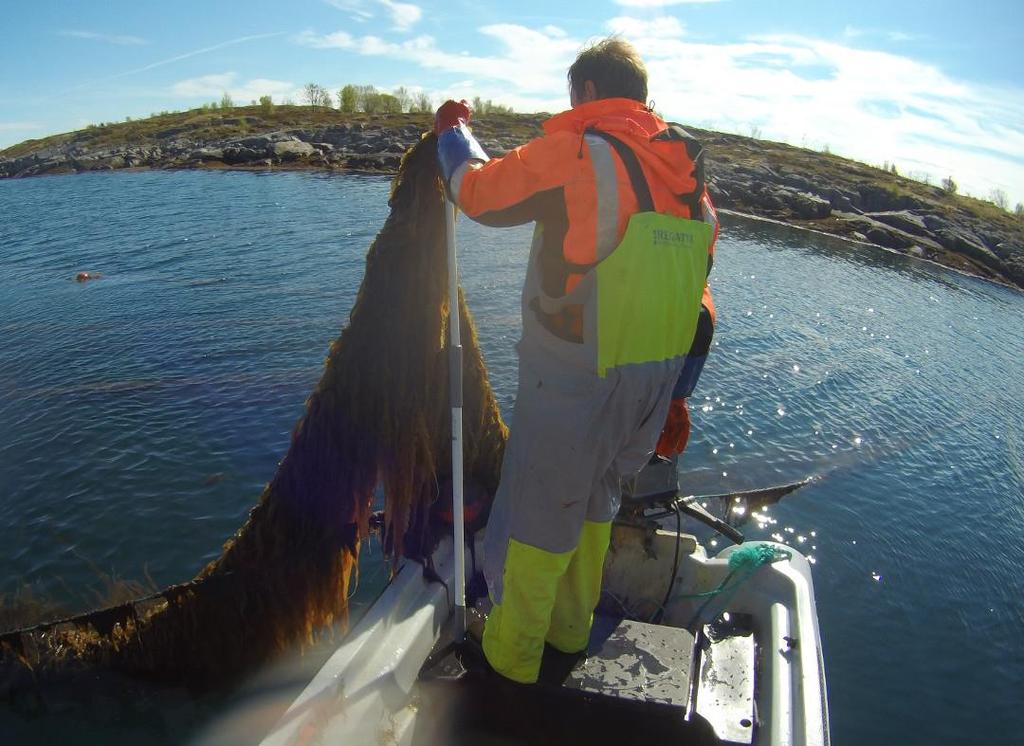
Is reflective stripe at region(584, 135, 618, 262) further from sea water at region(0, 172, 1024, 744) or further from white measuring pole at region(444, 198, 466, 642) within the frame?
sea water at region(0, 172, 1024, 744)

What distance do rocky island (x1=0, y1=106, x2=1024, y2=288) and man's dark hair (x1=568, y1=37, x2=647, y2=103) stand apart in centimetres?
3215

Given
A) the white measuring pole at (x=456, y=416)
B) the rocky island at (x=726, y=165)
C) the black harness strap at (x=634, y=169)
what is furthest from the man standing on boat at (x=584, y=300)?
the rocky island at (x=726, y=165)

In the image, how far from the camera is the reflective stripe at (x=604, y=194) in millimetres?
2514

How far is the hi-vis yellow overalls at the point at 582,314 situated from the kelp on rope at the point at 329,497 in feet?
2.45

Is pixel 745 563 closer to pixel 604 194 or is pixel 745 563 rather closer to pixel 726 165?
pixel 604 194

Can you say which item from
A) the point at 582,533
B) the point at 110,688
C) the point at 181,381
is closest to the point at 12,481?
the point at 181,381

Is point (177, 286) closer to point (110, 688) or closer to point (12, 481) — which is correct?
point (12, 481)

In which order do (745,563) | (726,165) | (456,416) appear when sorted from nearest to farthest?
(456,416) < (745,563) < (726,165)

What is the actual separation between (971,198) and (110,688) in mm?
58217

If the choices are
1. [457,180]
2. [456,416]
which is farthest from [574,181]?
[456,416]

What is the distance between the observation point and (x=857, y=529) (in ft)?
26.3

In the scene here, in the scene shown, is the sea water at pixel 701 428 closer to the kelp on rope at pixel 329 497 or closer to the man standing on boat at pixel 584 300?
the kelp on rope at pixel 329 497

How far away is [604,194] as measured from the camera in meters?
2.53

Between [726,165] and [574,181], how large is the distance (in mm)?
45169
